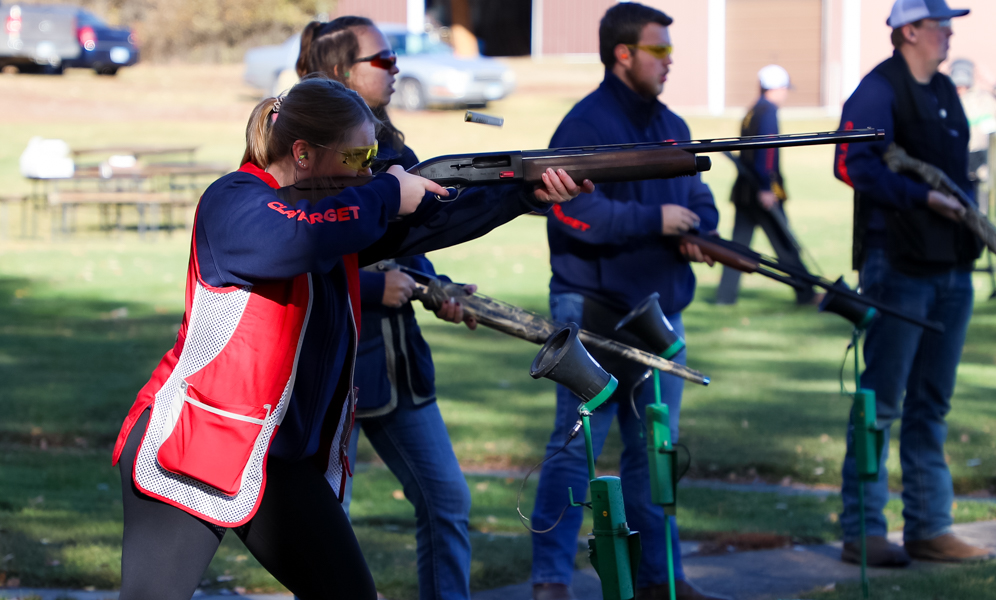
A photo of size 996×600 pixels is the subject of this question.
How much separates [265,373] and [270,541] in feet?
1.40

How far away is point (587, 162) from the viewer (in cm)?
316

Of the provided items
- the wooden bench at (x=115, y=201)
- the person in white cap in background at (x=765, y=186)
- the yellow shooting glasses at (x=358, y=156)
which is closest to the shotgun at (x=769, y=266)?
the yellow shooting glasses at (x=358, y=156)

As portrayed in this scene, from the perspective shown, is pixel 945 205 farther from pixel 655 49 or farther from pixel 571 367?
pixel 571 367

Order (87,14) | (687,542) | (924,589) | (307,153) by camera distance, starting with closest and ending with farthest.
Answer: (307,153) < (924,589) < (687,542) < (87,14)

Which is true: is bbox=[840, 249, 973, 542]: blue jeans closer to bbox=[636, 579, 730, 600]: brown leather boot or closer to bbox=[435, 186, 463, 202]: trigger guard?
bbox=[636, 579, 730, 600]: brown leather boot

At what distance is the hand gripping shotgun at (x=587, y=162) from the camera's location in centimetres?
308

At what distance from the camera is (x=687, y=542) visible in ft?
17.2

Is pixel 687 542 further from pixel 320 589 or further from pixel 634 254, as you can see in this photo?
pixel 320 589

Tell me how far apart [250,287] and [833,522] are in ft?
12.3

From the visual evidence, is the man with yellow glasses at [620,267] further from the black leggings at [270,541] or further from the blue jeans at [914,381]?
the black leggings at [270,541]

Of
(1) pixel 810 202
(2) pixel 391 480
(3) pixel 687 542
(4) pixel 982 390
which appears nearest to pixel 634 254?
(3) pixel 687 542

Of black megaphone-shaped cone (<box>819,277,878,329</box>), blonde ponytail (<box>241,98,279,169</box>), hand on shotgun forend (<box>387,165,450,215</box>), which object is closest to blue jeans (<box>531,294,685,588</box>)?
black megaphone-shaped cone (<box>819,277,878,329</box>)

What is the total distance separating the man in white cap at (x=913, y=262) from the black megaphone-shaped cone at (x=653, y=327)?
1.34m

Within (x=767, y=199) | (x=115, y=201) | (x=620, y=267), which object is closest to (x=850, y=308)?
(x=620, y=267)
